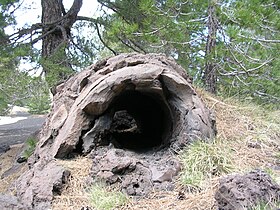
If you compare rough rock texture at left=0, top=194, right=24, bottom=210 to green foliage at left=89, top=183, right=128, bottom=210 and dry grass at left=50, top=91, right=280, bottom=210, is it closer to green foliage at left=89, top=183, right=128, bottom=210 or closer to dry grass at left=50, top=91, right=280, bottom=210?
Answer: dry grass at left=50, top=91, right=280, bottom=210

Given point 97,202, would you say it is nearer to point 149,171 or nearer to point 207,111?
point 149,171

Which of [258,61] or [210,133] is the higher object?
[258,61]

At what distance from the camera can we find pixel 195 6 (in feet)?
15.6

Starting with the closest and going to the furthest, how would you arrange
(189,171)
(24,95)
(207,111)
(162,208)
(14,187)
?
(162,208) < (189,171) < (14,187) < (207,111) < (24,95)

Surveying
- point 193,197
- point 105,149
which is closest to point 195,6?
point 105,149

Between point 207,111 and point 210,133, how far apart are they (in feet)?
1.04

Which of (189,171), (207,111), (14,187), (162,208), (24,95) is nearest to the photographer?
(162,208)

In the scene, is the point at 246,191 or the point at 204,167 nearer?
the point at 246,191

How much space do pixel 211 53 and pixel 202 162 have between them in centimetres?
203

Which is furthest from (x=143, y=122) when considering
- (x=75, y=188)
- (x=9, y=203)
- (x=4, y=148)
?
(x=4, y=148)

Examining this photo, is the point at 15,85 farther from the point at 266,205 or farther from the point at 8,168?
Answer: the point at 266,205

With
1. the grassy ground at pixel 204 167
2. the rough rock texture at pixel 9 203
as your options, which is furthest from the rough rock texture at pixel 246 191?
the rough rock texture at pixel 9 203

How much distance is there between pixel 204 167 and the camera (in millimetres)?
3146

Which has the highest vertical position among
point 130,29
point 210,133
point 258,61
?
point 130,29
